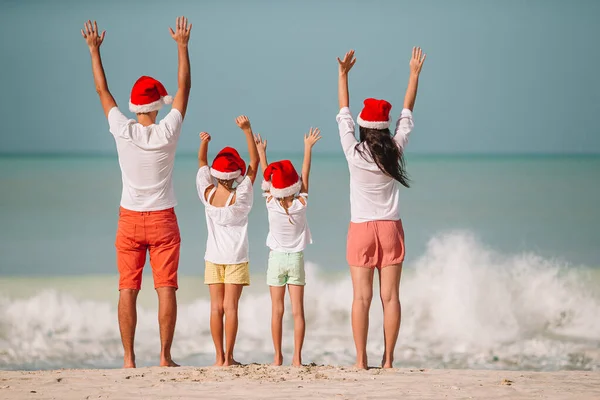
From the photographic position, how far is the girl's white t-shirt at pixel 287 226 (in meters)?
Result: 6.39

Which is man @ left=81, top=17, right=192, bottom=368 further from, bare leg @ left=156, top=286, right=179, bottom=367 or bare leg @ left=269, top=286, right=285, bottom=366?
bare leg @ left=269, top=286, right=285, bottom=366

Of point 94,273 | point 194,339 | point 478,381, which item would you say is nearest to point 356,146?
point 478,381

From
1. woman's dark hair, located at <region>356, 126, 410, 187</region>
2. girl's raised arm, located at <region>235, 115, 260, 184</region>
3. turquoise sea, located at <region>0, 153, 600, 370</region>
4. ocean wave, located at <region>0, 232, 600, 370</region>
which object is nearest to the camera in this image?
woman's dark hair, located at <region>356, 126, 410, 187</region>

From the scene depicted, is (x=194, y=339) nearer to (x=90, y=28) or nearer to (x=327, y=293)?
(x=327, y=293)

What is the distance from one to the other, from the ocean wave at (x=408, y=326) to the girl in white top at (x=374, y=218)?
160 centimetres

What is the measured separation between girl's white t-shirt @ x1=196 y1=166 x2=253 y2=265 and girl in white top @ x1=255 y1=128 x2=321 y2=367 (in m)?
0.18

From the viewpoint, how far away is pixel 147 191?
6027mm

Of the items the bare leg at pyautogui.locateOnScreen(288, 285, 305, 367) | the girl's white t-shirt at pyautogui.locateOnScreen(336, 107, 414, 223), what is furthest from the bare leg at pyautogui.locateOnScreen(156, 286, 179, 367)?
the girl's white t-shirt at pyautogui.locateOnScreen(336, 107, 414, 223)

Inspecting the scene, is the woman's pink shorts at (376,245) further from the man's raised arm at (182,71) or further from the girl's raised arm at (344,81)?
the man's raised arm at (182,71)

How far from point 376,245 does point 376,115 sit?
2.57 feet

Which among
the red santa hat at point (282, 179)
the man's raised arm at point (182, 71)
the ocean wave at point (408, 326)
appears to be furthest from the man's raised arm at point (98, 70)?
the ocean wave at point (408, 326)

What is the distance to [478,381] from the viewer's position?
5590mm

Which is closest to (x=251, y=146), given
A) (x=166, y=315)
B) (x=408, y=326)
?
(x=166, y=315)

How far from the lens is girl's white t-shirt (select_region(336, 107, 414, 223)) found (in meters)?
6.02
